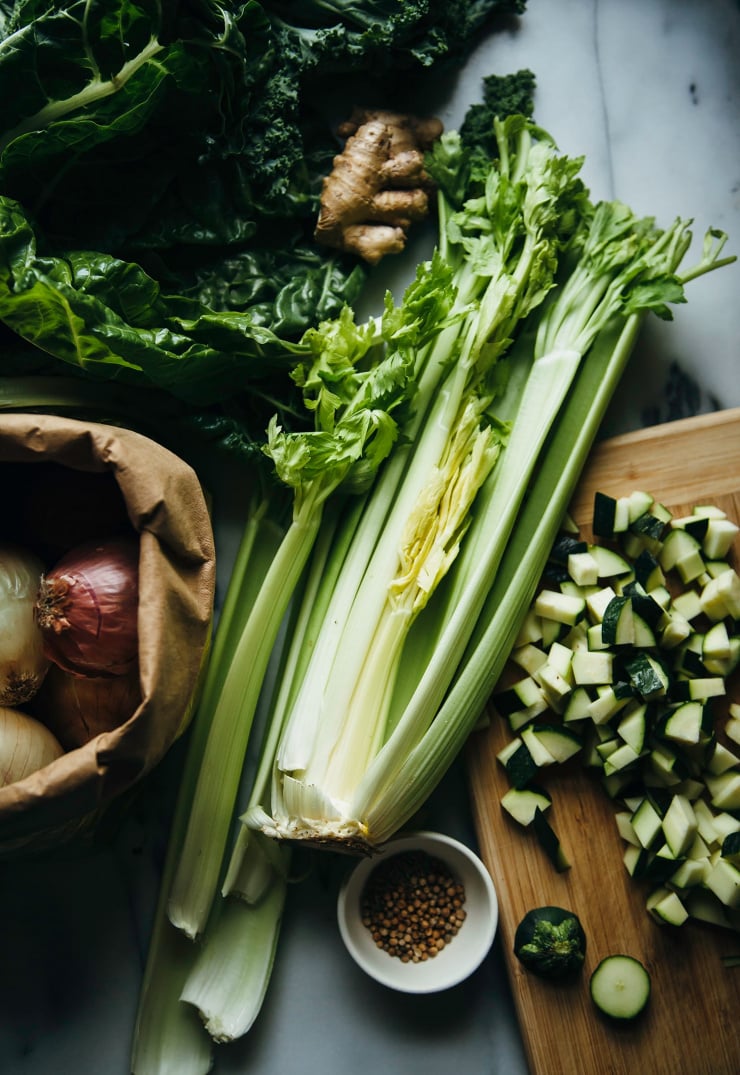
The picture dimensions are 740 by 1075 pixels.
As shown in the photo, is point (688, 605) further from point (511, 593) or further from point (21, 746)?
point (21, 746)

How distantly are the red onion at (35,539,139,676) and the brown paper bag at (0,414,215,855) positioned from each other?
0.09 metres

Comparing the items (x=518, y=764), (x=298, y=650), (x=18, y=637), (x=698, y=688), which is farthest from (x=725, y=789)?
(x=18, y=637)

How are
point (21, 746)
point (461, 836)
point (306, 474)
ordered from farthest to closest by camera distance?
1. point (461, 836)
2. point (306, 474)
3. point (21, 746)

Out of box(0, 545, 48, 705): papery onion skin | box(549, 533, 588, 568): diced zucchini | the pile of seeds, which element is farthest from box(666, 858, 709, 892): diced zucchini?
box(0, 545, 48, 705): papery onion skin

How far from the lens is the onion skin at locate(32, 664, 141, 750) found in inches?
59.6

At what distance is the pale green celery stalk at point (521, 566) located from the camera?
5.43ft

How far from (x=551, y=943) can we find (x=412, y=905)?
11.4 inches

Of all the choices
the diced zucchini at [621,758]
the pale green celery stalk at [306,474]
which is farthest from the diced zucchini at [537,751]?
the pale green celery stalk at [306,474]

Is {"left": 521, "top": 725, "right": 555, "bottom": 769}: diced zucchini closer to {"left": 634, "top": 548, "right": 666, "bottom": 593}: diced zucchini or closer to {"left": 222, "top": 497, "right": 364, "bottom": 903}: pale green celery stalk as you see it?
{"left": 634, "top": 548, "right": 666, "bottom": 593}: diced zucchini

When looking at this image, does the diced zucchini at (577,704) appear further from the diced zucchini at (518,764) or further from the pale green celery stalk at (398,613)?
the pale green celery stalk at (398,613)

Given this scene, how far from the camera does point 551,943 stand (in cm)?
169

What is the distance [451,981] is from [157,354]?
1.35m

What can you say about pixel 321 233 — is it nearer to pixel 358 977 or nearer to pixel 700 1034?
pixel 358 977

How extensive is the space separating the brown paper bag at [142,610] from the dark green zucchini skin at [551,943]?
843 mm
